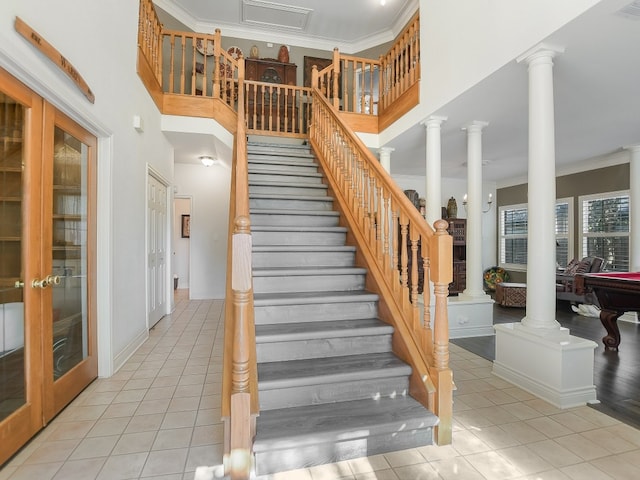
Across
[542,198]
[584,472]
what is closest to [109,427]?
[584,472]

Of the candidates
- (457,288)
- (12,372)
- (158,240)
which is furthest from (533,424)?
(457,288)

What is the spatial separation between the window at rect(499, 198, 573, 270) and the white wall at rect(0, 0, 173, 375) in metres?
7.38

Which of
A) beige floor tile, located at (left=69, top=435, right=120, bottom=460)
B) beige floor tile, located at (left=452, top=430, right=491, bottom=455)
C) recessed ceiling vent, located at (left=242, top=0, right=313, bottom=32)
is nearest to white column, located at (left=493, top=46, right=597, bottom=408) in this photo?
beige floor tile, located at (left=452, top=430, right=491, bottom=455)

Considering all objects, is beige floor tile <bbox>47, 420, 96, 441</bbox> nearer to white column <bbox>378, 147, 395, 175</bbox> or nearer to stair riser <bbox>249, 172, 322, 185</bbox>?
stair riser <bbox>249, 172, 322, 185</bbox>

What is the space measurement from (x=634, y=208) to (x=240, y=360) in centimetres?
614

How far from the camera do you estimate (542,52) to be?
2400 mm

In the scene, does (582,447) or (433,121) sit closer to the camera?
(582,447)

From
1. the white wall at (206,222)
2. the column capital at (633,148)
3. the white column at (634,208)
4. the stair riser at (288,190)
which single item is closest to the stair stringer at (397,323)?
the stair riser at (288,190)

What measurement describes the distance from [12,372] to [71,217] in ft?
3.51

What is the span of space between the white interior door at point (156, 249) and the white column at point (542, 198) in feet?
12.8

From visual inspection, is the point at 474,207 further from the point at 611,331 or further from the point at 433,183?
the point at 611,331

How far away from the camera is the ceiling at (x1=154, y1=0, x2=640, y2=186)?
235cm

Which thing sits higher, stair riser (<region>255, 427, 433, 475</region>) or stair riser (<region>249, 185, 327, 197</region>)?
stair riser (<region>249, 185, 327, 197</region>)

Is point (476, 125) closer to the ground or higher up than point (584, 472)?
higher up
